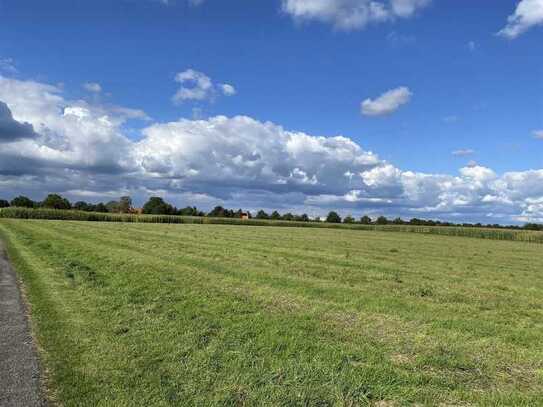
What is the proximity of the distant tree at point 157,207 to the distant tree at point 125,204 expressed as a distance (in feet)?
24.6

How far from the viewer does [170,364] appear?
6.02 m

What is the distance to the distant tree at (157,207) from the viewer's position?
161250 mm

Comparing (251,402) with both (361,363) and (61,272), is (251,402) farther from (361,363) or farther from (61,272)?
(61,272)

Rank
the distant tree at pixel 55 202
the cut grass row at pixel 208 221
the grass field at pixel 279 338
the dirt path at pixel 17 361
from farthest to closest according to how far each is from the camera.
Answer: the distant tree at pixel 55 202 < the cut grass row at pixel 208 221 < the grass field at pixel 279 338 < the dirt path at pixel 17 361

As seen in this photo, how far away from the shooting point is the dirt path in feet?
15.8

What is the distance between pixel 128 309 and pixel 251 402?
5.19m

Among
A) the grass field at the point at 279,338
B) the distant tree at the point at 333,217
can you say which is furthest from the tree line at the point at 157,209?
the grass field at the point at 279,338

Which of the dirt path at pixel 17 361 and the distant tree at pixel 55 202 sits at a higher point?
the distant tree at pixel 55 202

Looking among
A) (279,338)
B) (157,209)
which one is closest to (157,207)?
(157,209)

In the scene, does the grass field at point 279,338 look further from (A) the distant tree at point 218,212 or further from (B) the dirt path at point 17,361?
(A) the distant tree at point 218,212

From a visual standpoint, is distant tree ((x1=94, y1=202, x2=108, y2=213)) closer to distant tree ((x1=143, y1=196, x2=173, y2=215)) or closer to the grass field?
distant tree ((x1=143, y1=196, x2=173, y2=215))

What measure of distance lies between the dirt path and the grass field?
0.21 m

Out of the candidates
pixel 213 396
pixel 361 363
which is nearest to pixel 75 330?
pixel 213 396

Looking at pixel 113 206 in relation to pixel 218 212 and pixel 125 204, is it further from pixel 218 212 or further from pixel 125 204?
pixel 218 212
